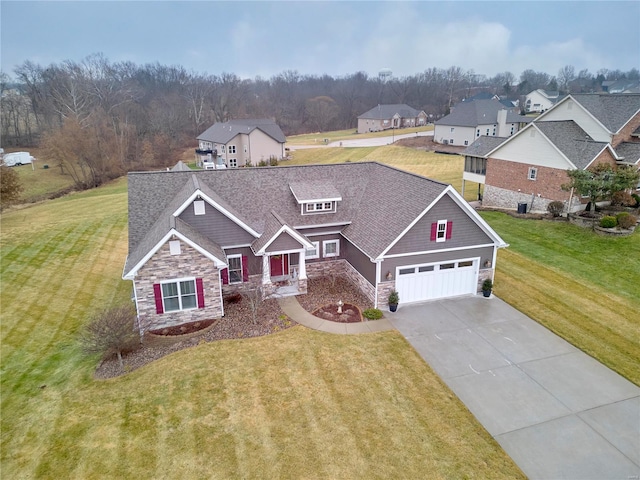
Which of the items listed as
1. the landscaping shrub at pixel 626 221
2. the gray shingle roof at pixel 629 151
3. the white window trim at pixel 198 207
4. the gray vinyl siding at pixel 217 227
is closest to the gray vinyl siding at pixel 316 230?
the gray vinyl siding at pixel 217 227

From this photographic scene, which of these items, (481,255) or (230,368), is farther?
(481,255)

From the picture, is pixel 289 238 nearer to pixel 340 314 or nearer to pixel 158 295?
pixel 340 314

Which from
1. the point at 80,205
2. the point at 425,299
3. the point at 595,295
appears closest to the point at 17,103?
the point at 80,205

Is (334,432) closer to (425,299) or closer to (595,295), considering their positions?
(425,299)

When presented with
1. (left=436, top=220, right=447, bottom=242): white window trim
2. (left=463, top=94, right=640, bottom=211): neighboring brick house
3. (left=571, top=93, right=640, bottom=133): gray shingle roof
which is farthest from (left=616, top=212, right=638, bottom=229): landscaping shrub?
(left=436, top=220, right=447, bottom=242): white window trim

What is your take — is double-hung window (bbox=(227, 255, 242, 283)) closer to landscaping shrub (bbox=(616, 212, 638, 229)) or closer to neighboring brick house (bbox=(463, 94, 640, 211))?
neighboring brick house (bbox=(463, 94, 640, 211))

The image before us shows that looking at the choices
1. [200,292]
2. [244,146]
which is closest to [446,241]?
[200,292]

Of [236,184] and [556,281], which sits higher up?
[236,184]
